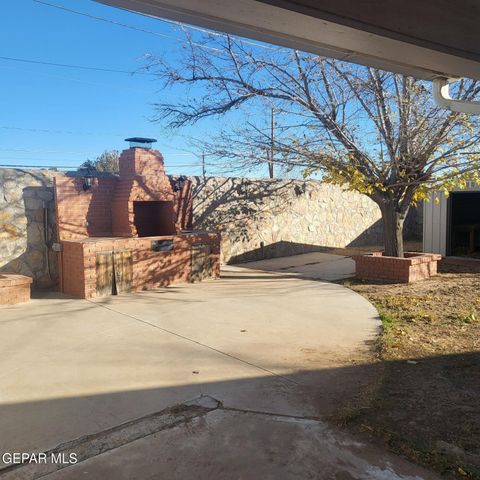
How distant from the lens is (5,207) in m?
8.41

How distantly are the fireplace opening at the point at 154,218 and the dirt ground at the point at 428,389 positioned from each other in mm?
5140

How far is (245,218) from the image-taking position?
13.6 metres

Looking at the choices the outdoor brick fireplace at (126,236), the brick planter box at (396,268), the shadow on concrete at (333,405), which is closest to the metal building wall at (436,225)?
the brick planter box at (396,268)

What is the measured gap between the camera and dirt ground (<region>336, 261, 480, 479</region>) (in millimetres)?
2979

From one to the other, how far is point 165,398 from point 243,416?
717mm

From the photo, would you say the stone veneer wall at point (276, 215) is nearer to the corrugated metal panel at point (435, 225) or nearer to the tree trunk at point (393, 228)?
the corrugated metal panel at point (435, 225)

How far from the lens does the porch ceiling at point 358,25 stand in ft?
8.00

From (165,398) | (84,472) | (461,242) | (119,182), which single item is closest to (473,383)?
(165,398)

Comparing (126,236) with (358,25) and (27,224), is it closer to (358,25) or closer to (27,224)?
(27,224)

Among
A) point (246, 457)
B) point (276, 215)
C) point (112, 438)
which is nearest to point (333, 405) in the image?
point (246, 457)

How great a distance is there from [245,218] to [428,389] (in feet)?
32.8

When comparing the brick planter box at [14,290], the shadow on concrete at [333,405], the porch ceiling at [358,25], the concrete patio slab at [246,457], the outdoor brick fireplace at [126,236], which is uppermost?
the porch ceiling at [358,25]

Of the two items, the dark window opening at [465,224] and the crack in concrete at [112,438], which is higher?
the dark window opening at [465,224]

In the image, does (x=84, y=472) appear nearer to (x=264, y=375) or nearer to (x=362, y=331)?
(x=264, y=375)
